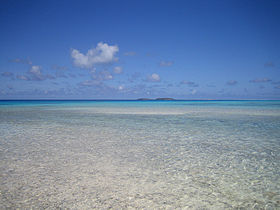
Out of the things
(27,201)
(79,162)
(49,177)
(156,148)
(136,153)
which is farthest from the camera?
(156,148)

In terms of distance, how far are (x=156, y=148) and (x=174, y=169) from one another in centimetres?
173

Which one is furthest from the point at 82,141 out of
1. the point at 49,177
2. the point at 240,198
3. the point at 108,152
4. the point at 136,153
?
the point at 240,198

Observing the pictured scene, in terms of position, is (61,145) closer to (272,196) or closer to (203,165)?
(203,165)

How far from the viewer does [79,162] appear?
14.5ft

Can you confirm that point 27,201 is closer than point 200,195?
Yes

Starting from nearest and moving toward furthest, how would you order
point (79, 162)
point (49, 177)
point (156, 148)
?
point (49, 177) → point (79, 162) → point (156, 148)

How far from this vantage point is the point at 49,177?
140 inches

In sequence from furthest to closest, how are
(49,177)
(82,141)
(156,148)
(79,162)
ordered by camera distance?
(82,141)
(156,148)
(79,162)
(49,177)

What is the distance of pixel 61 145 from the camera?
20.0 ft

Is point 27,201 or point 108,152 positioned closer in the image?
point 27,201

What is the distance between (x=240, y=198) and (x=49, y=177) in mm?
3057

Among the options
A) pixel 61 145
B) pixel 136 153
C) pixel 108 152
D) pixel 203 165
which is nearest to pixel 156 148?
pixel 136 153

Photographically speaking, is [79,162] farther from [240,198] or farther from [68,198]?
[240,198]

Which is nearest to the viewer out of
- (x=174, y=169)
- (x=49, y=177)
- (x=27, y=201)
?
(x=27, y=201)
